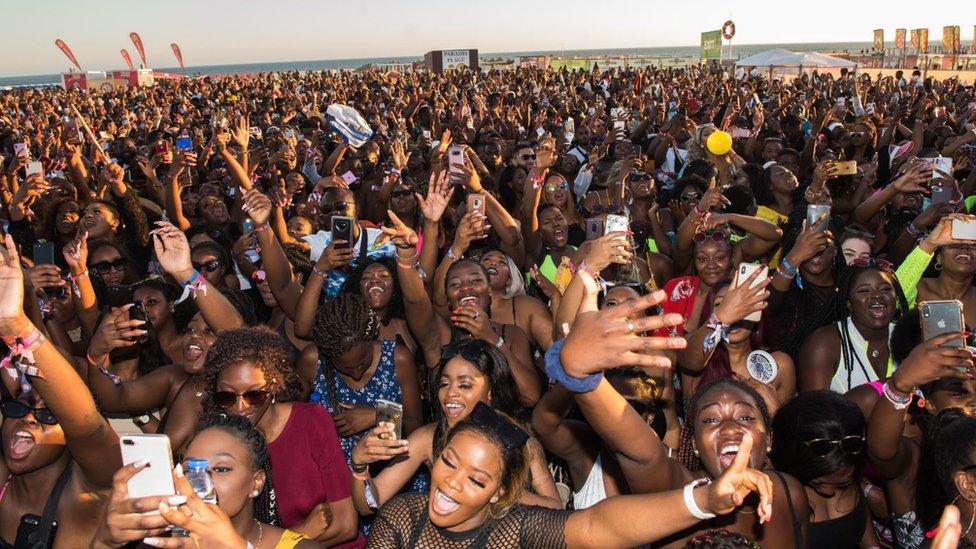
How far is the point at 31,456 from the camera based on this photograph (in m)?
2.68

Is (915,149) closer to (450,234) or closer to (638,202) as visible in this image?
(638,202)

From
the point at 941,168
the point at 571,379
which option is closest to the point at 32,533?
the point at 571,379

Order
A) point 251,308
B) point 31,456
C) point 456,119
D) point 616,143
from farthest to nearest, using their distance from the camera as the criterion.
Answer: point 456,119 < point 616,143 < point 251,308 < point 31,456

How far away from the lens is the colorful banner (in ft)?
89.4

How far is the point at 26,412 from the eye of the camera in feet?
8.82

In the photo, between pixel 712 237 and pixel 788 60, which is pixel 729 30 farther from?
pixel 712 237

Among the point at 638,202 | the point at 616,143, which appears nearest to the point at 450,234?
the point at 638,202

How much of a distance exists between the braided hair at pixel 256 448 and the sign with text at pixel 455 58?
28354 millimetres

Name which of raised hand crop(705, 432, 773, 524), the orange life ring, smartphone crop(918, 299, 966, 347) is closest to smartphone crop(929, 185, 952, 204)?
smartphone crop(918, 299, 966, 347)

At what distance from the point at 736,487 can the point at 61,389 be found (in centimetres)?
213

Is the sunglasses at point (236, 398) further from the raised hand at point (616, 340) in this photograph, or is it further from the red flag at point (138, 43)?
the red flag at point (138, 43)

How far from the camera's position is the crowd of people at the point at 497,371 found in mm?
2252

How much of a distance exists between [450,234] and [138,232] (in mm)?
2779

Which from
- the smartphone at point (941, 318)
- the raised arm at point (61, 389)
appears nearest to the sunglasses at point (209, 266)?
the raised arm at point (61, 389)
